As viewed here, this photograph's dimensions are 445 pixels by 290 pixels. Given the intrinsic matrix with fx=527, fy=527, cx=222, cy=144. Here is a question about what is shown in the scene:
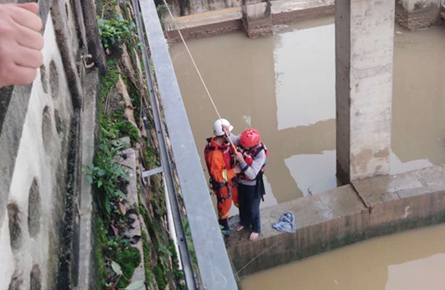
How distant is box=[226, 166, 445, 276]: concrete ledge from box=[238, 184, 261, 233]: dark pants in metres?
0.20

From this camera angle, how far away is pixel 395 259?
6.60 m

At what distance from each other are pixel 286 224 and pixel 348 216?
83cm

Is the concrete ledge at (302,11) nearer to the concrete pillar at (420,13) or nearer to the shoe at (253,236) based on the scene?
the concrete pillar at (420,13)

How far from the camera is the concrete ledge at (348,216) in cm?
631

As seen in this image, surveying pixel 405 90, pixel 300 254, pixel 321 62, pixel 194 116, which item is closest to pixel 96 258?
pixel 300 254

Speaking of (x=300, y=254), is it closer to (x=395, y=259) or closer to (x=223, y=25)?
(x=395, y=259)

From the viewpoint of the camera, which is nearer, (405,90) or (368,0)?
(368,0)

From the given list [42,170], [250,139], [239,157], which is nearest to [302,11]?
[250,139]

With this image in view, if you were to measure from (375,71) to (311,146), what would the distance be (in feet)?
8.35

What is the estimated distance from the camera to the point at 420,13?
12406 millimetres

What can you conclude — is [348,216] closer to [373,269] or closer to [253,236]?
[373,269]

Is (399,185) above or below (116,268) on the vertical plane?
below

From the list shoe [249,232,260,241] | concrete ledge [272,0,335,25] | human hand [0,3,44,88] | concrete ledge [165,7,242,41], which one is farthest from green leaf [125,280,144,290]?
concrete ledge [272,0,335,25]

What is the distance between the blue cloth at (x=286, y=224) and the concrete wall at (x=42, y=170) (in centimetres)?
399
